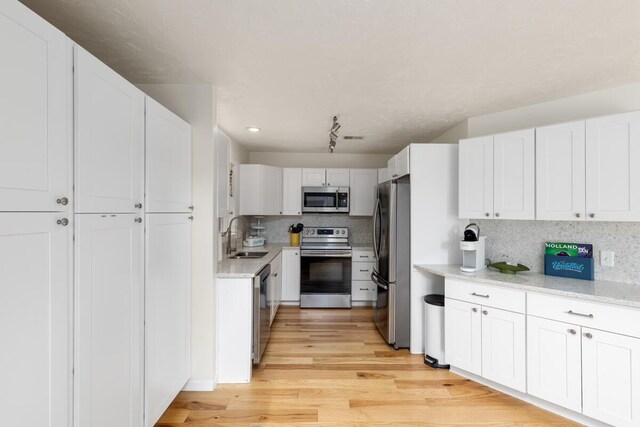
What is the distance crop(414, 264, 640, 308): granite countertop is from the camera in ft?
6.08

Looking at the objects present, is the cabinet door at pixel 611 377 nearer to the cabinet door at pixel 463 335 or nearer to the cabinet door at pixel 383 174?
the cabinet door at pixel 463 335

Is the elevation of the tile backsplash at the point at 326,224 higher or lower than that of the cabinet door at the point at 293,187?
lower

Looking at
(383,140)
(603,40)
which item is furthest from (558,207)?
(383,140)

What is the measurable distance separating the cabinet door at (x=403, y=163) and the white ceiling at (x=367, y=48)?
1.53 feet

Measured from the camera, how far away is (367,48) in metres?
1.76

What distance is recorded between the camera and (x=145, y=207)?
1.70m

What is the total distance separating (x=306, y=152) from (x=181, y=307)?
3.37 m

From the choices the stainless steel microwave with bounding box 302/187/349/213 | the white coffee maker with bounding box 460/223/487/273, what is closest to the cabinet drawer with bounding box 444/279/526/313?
the white coffee maker with bounding box 460/223/487/273

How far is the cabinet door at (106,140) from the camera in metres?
1.19

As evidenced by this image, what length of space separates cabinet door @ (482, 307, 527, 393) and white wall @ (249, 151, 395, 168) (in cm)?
314

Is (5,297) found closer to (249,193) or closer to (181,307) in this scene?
(181,307)

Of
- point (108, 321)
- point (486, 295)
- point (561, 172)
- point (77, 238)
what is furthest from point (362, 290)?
point (77, 238)

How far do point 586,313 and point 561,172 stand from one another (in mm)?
1038

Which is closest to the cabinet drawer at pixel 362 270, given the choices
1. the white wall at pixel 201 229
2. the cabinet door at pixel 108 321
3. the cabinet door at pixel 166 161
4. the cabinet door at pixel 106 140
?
the white wall at pixel 201 229
